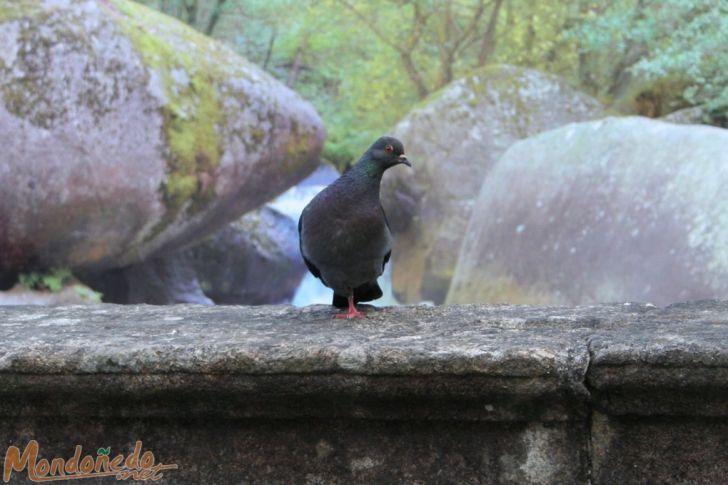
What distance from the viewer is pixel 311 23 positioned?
12.8m

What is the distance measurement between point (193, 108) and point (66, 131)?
3.28 ft

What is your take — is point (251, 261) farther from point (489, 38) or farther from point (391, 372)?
point (391, 372)

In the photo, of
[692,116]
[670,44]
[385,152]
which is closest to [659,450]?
[385,152]

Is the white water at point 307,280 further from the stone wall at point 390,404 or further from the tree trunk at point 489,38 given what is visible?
the stone wall at point 390,404

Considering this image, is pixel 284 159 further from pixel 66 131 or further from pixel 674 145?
pixel 674 145

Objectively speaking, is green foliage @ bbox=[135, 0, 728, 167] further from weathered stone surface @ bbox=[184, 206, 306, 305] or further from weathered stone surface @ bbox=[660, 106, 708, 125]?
weathered stone surface @ bbox=[184, 206, 306, 305]

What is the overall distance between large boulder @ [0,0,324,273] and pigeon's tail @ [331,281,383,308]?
164 inches

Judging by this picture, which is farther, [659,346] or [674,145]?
[674,145]

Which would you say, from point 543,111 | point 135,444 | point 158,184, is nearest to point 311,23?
point 543,111

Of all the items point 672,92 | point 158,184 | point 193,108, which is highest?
point 672,92

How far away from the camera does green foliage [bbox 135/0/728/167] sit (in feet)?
30.3

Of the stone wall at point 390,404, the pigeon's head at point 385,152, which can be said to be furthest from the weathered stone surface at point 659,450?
the pigeon's head at point 385,152

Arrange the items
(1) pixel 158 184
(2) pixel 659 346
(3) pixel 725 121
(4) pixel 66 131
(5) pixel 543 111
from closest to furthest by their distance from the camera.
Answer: (2) pixel 659 346
(4) pixel 66 131
(1) pixel 158 184
(3) pixel 725 121
(5) pixel 543 111

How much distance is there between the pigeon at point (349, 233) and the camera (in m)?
2.38
